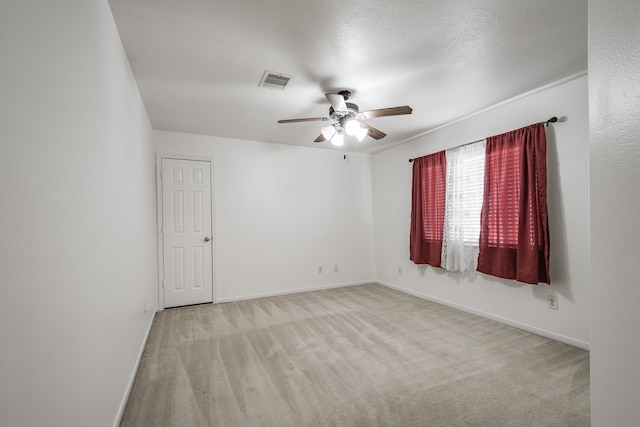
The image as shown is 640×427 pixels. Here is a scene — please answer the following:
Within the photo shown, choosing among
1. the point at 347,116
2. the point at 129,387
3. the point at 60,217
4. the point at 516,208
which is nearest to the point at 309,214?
the point at 347,116

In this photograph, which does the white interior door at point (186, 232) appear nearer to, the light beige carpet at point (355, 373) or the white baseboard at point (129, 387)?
the light beige carpet at point (355, 373)

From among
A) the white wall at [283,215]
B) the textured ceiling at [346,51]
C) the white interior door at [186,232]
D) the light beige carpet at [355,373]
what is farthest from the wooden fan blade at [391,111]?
the white interior door at [186,232]

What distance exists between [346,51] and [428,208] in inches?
107

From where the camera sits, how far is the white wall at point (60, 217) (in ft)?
2.32

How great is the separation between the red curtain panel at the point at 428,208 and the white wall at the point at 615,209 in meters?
2.85

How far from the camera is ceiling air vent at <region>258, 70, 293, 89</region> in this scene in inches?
98.3

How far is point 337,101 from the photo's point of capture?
2.54m

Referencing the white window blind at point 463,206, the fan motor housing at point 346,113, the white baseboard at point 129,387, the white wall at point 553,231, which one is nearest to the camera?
the white baseboard at point 129,387

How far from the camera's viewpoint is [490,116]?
335cm

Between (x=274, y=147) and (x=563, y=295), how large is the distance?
418 cm

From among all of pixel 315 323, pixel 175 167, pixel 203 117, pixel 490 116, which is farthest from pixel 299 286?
pixel 490 116

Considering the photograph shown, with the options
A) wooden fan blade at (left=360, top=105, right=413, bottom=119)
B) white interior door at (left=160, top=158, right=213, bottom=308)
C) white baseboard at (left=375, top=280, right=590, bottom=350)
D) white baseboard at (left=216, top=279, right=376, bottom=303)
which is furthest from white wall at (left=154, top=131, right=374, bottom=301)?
wooden fan blade at (left=360, top=105, right=413, bottom=119)

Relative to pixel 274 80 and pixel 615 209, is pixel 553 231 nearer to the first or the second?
pixel 615 209

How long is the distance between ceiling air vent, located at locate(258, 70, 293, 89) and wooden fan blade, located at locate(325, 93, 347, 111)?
409 millimetres
